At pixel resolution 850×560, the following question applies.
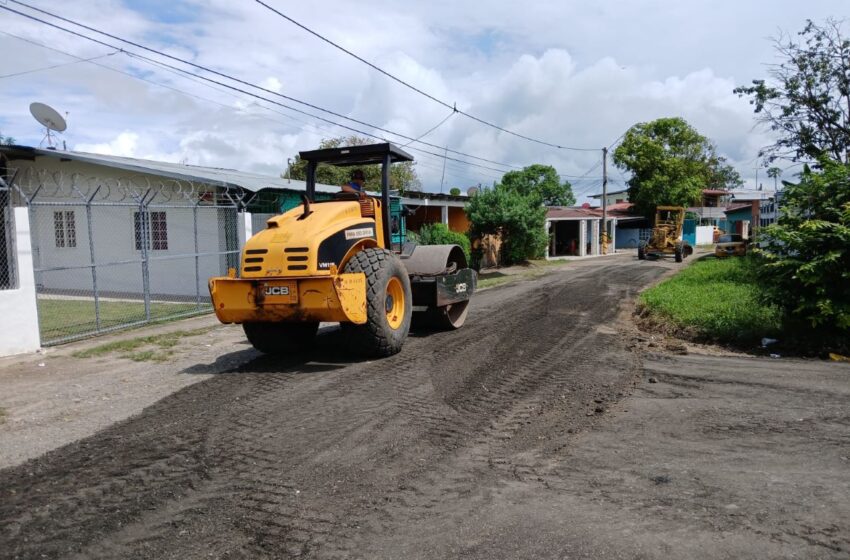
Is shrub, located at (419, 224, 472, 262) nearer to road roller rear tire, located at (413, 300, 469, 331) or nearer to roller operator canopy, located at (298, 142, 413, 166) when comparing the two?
road roller rear tire, located at (413, 300, 469, 331)

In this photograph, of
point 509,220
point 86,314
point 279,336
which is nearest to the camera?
point 279,336

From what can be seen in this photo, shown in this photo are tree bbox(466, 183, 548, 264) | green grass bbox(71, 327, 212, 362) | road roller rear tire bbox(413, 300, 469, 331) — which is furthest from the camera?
tree bbox(466, 183, 548, 264)

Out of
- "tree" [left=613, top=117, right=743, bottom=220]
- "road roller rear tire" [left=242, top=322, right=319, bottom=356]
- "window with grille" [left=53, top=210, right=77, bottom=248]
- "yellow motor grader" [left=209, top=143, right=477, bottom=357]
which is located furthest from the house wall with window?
"tree" [left=613, top=117, right=743, bottom=220]

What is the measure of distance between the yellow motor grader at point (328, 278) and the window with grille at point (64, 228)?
1279 cm

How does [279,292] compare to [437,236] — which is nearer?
[279,292]

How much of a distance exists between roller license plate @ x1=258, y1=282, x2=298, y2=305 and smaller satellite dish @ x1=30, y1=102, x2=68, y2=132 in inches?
517

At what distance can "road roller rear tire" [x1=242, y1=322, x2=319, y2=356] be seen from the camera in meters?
8.13

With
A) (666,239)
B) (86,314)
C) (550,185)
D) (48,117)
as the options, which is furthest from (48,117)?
(550,185)

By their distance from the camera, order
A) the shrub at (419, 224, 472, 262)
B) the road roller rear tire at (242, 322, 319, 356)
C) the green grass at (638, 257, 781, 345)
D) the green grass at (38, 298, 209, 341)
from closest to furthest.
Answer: the road roller rear tire at (242, 322, 319, 356) → the green grass at (638, 257, 781, 345) → the green grass at (38, 298, 209, 341) → the shrub at (419, 224, 472, 262)

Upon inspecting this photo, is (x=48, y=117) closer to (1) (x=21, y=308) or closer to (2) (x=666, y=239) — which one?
(1) (x=21, y=308)

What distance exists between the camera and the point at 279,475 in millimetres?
4383

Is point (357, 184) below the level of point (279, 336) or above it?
above

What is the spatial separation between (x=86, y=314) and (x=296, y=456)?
11.1 meters

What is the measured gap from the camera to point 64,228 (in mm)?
18438
